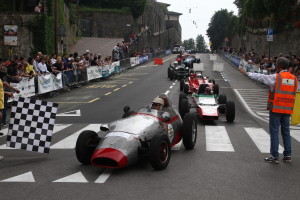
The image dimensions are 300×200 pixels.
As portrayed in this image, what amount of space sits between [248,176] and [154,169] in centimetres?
167

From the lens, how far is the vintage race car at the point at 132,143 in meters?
7.69

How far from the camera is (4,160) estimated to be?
8977mm

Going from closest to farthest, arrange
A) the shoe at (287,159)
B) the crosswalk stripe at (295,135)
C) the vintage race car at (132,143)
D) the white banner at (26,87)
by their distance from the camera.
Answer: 1. the vintage race car at (132,143)
2. the shoe at (287,159)
3. the crosswalk stripe at (295,135)
4. the white banner at (26,87)

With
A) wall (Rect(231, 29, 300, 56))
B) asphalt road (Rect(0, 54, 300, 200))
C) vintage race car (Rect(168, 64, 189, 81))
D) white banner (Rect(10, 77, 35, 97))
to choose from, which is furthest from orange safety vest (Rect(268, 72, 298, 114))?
wall (Rect(231, 29, 300, 56))

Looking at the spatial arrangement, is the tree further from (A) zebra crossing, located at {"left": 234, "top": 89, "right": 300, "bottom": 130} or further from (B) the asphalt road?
(B) the asphalt road

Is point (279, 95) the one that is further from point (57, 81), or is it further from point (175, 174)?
point (57, 81)

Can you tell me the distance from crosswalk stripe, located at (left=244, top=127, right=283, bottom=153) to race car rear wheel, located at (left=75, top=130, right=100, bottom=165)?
12.8ft

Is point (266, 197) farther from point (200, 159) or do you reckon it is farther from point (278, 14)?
point (278, 14)

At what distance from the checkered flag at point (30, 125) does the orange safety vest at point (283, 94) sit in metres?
4.54

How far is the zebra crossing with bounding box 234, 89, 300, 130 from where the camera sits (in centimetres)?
1681

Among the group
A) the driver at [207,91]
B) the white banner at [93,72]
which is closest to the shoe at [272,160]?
the driver at [207,91]

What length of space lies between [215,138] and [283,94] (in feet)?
10.4

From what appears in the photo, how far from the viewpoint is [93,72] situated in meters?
30.0

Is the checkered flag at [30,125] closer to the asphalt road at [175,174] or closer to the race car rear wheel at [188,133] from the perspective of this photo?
the asphalt road at [175,174]
